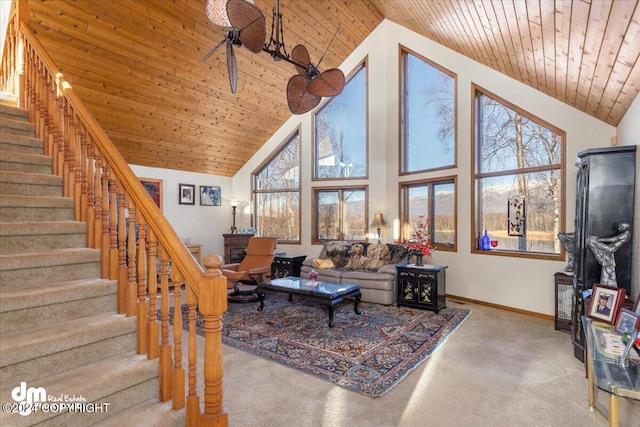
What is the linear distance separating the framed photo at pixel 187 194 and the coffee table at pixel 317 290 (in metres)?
3.05

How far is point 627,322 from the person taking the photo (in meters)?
2.08

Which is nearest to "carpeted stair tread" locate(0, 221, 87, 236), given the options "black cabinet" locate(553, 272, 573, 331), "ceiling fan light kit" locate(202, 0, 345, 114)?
"ceiling fan light kit" locate(202, 0, 345, 114)

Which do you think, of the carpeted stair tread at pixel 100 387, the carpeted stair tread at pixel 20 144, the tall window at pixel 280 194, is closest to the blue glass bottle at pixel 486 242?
the tall window at pixel 280 194

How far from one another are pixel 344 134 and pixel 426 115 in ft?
5.55

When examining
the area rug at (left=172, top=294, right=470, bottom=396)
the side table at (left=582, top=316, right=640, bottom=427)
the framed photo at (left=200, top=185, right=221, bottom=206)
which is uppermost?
the framed photo at (left=200, top=185, right=221, bottom=206)

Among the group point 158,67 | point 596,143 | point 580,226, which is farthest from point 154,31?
point 596,143

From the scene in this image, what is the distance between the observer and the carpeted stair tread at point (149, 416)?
5.05 ft

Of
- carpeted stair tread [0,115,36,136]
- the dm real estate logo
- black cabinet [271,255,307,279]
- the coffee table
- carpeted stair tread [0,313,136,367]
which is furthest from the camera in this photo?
→ black cabinet [271,255,307,279]

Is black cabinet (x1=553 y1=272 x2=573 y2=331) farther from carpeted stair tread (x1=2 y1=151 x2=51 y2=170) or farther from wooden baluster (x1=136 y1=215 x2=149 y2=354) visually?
carpeted stair tread (x1=2 y1=151 x2=51 y2=170)

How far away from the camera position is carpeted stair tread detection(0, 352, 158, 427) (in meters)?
1.40

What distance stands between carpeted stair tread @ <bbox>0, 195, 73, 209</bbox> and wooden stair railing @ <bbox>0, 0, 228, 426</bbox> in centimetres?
7

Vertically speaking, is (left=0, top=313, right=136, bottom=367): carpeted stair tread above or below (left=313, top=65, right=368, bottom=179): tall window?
below

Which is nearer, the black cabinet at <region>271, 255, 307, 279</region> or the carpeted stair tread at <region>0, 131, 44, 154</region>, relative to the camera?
the carpeted stair tread at <region>0, 131, 44, 154</region>

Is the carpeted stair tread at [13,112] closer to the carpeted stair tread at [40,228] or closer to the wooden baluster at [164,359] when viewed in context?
the carpeted stair tread at [40,228]
